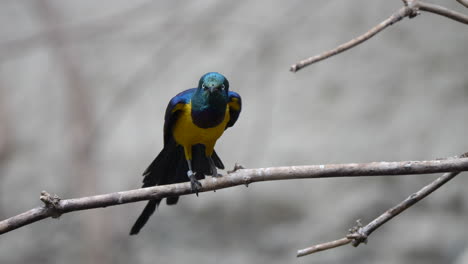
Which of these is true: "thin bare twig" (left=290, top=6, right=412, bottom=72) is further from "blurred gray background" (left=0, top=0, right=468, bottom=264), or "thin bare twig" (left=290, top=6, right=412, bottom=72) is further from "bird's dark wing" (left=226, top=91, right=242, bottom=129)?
"blurred gray background" (left=0, top=0, right=468, bottom=264)

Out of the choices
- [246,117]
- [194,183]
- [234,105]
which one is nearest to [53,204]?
[194,183]

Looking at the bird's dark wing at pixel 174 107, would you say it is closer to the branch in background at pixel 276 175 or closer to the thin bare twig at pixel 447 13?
the branch in background at pixel 276 175

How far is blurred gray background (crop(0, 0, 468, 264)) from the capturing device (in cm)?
487

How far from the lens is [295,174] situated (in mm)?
2008

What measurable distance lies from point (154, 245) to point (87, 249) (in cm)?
66

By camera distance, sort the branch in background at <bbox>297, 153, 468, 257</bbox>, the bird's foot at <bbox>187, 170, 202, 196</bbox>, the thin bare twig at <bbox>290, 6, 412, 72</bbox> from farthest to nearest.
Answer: the bird's foot at <bbox>187, 170, 202, 196</bbox> < the branch in background at <bbox>297, 153, 468, 257</bbox> < the thin bare twig at <bbox>290, 6, 412, 72</bbox>

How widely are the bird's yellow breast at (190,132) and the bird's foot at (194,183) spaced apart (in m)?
0.12

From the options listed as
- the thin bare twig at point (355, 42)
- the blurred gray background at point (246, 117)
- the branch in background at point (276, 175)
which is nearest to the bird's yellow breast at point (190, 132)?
the branch in background at point (276, 175)

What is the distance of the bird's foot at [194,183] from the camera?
231 cm

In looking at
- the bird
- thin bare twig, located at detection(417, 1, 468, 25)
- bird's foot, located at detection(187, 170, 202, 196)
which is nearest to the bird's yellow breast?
the bird

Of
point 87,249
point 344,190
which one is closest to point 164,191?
point 87,249

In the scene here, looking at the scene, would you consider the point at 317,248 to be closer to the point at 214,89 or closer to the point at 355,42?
the point at 355,42

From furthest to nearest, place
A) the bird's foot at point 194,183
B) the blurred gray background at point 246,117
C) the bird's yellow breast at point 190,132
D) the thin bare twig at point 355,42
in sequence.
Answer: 1. the blurred gray background at point 246,117
2. the bird's yellow breast at point 190,132
3. the bird's foot at point 194,183
4. the thin bare twig at point 355,42

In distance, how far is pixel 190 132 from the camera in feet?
8.73
